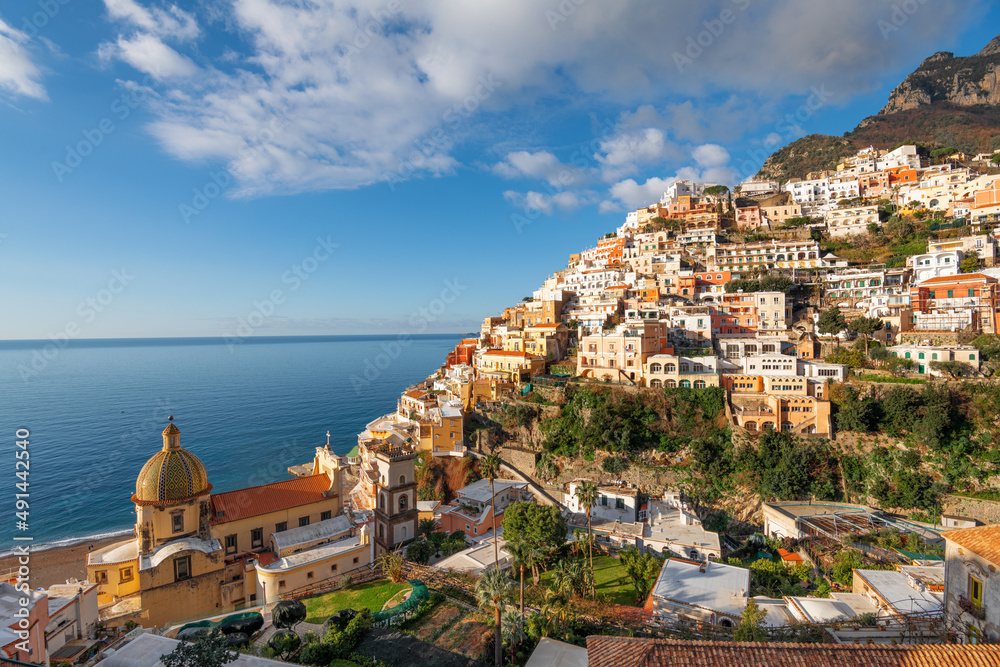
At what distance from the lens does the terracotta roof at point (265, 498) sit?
85.7 feet

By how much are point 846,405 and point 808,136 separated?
4307 inches

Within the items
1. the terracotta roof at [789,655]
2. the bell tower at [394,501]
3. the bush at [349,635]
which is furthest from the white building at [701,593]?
the bell tower at [394,501]

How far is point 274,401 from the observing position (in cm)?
9375

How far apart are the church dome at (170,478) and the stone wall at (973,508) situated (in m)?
50.0

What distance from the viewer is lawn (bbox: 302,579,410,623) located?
21875mm

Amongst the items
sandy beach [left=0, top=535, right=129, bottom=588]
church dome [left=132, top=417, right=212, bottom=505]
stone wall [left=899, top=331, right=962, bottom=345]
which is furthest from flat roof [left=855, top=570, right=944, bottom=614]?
sandy beach [left=0, top=535, right=129, bottom=588]

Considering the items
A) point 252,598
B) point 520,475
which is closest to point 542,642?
point 252,598

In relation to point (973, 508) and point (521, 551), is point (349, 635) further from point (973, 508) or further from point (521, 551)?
point (973, 508)

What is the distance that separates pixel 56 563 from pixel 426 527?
30.5m

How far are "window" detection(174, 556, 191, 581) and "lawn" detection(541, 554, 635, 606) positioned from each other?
19.0 metres

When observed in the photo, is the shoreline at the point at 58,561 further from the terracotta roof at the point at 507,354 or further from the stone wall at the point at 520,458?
the terracotta roof at the point at 507,354

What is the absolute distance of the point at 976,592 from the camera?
484 inches

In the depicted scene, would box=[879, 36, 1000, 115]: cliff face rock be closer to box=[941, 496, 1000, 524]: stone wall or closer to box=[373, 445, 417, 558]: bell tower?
box=[941, 496, 1000, 524]: stone wall

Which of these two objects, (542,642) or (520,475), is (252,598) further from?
(520,475)
